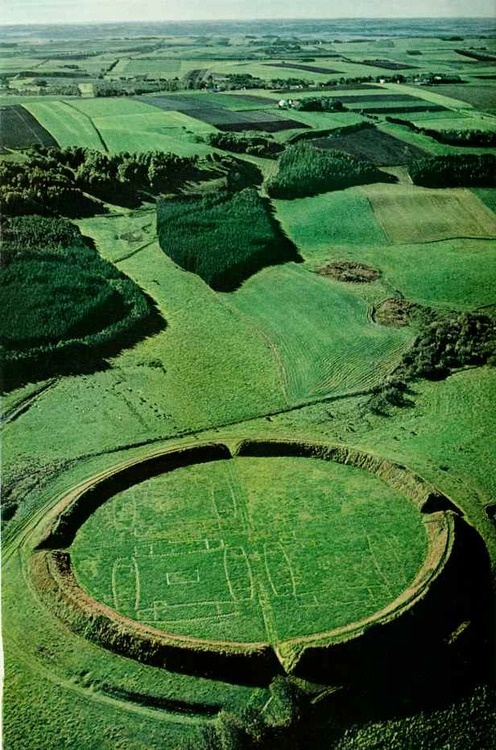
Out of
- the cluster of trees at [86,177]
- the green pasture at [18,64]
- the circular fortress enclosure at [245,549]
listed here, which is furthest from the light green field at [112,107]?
the circular fortress enclosure at [245,549]

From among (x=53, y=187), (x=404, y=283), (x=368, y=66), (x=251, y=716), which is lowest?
(x=251, y=716)

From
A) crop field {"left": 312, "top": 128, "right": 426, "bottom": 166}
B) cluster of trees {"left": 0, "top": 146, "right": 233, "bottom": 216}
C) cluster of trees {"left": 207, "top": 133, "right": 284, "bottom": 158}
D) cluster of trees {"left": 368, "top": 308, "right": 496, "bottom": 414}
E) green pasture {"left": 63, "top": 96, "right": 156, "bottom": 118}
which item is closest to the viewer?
cluster of trees {"left": 368, "top": 308, "right": 496, "bottom": 414}

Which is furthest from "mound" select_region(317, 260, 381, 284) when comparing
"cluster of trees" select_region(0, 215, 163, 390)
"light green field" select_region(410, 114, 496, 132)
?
"light green field" select_region(410, 114, 496, 132)

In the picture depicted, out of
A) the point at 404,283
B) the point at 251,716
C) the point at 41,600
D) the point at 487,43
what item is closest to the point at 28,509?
the point at 41,600

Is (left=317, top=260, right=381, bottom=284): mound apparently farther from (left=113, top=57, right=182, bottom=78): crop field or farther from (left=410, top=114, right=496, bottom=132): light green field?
(left=113, top=57, right=182, bottom=78): crop field

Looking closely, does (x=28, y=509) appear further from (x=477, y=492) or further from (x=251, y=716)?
(x=477, y=492)

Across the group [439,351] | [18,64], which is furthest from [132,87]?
[439,351]
